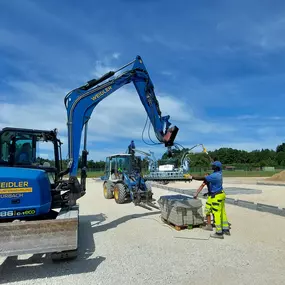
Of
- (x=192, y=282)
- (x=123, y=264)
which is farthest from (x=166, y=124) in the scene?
(x=192, y=282)

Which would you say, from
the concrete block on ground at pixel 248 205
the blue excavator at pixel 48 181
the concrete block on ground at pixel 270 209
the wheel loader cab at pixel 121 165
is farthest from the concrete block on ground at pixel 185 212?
the wheel loader cab at pixel 121 165

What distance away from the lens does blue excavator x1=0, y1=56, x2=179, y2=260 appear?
189 inches

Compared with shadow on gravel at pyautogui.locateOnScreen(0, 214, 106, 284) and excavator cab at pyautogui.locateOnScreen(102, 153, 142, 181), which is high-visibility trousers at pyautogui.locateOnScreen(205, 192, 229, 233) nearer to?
shadow on gravel at pyautogui.locateOnScreen(0, 214, 106, 284)

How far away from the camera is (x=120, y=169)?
14.7 metres

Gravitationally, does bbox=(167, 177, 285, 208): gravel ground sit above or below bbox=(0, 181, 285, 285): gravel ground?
above

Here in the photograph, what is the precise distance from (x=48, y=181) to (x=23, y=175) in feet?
1.91

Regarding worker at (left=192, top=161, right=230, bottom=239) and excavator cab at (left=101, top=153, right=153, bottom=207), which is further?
excavator cab at (left=101, top=153, right=153, bottom=207)

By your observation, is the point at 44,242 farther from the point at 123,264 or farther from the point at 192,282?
the point at 192,282

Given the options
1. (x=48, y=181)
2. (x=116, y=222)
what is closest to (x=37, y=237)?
(x=48, y=181)

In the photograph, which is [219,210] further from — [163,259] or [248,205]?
[248,205]

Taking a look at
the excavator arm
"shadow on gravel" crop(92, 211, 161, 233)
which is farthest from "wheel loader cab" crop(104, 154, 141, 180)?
the excavator arm

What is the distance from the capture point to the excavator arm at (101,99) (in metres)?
7.46

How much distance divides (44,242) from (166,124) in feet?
15.7

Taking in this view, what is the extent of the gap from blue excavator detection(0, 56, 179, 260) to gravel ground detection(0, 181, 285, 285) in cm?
45
